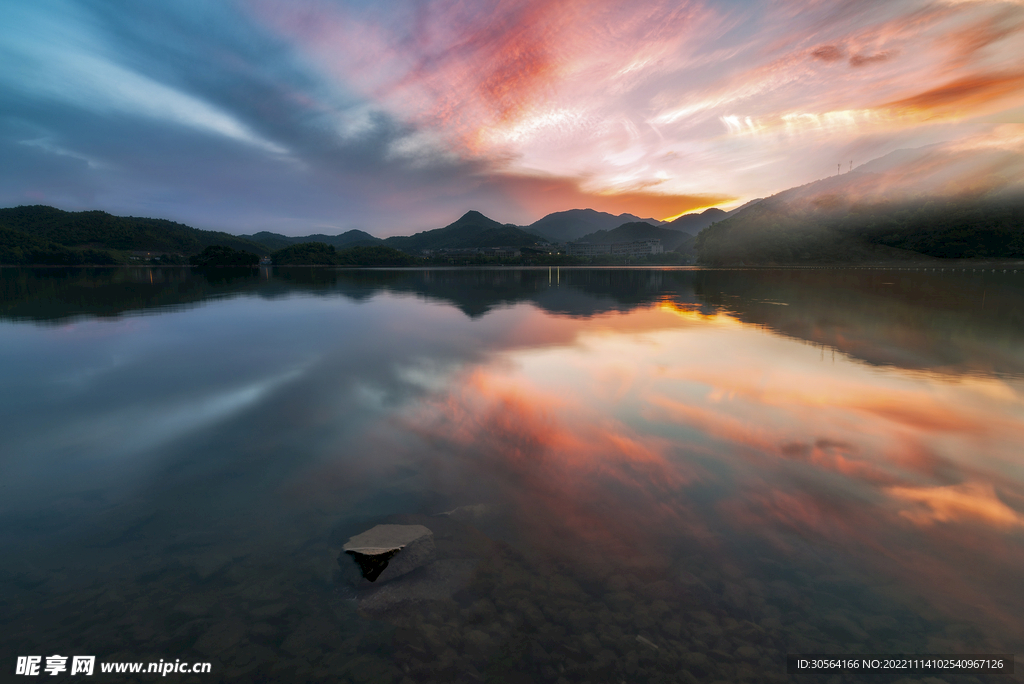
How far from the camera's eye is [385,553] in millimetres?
4699

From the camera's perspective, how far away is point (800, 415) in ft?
30.3

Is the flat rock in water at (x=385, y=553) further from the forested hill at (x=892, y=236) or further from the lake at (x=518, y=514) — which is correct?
the forested hill at (x=892, y=236)

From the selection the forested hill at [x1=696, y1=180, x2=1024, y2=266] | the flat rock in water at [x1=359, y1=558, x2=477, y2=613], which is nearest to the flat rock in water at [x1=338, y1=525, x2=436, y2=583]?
the flat rock in water at [x1=359, y1=558, x2=477, y2=613]

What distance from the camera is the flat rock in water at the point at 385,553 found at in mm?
4633

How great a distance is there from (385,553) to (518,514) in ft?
6.01

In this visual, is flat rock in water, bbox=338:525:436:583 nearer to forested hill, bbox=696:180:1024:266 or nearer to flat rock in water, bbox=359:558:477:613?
flat rock in water, bbox=359:558:477:613

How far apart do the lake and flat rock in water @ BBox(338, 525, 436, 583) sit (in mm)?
127

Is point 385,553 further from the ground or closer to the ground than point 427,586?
further from the ground

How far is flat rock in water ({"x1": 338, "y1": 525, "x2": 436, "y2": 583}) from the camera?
4.63 meters

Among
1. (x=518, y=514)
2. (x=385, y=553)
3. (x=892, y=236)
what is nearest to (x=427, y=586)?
(x=385, y=553)

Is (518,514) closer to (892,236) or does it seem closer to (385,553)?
(385,553)

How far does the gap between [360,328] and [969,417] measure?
2107 centimetres

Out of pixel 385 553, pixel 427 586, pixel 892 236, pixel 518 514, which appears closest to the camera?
pixel 427 586

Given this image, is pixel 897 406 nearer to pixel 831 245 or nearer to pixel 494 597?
pixel 494 597
